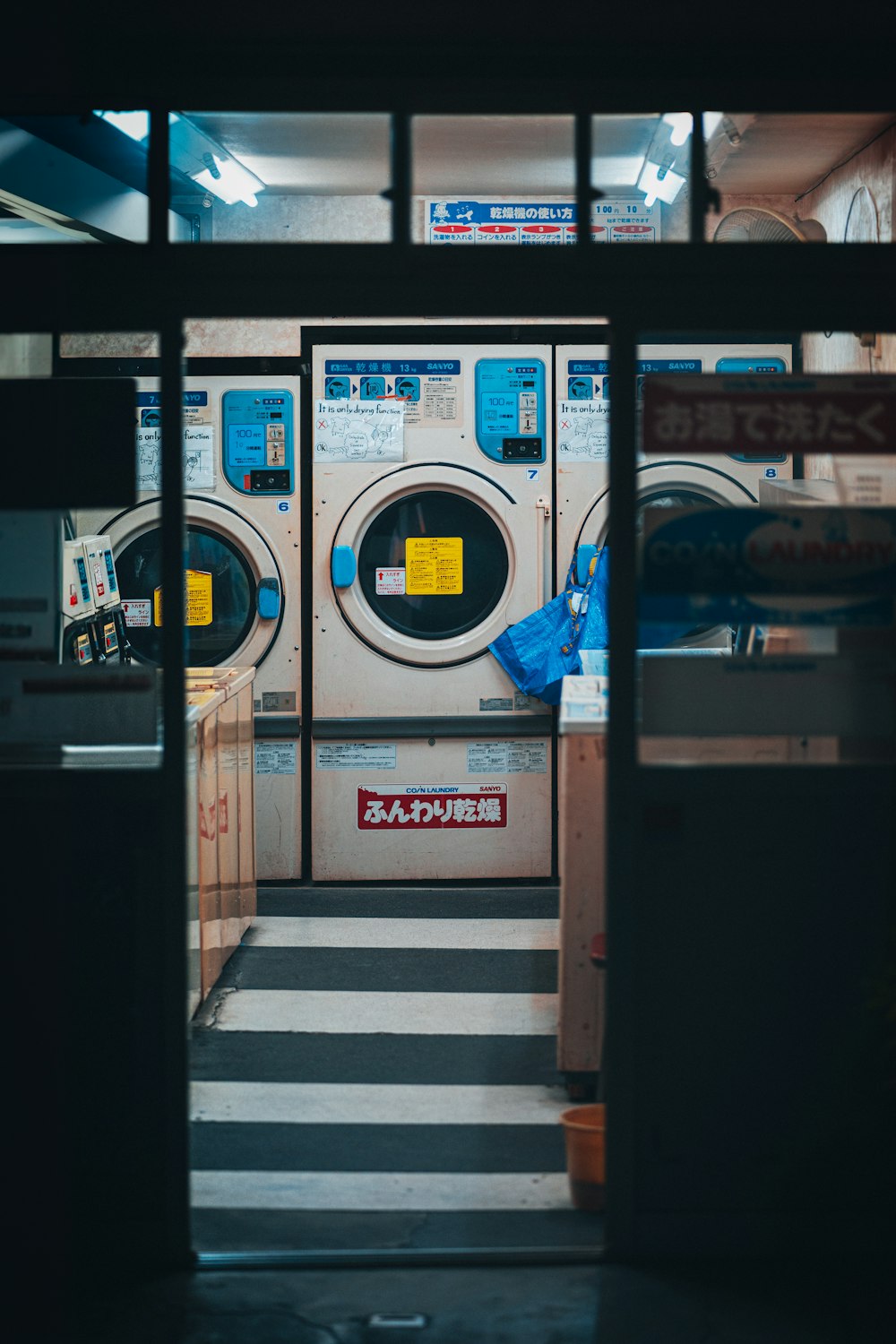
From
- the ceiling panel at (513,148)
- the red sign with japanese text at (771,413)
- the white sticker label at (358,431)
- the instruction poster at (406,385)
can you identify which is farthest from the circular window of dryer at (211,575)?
the red sign with japanese text at (771,413)

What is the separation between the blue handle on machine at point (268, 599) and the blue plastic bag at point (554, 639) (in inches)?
34.7

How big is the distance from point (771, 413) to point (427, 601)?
2.93 metres

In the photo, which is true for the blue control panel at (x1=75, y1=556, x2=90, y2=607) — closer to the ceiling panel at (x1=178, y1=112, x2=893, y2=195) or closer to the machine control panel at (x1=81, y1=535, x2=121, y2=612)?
the machine control panel at (x1=81, y1=535, x2=121, y2=612)

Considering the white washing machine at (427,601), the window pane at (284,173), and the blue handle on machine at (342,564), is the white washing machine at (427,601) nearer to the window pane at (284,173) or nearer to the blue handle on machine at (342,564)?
the blue handle on machine at (342,564)

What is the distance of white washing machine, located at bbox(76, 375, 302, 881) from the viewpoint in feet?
18.0

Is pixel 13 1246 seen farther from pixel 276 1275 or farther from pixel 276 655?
pixel 276 655

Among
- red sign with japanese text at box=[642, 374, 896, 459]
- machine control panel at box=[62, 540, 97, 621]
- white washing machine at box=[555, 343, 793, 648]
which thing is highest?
white washing machine at box=[555, 343, 793, 648]

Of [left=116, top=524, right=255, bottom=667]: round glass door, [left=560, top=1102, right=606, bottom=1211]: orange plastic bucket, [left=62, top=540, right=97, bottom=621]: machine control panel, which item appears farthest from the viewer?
[left=116, top=524, right=255, bottom=667]: round glass door

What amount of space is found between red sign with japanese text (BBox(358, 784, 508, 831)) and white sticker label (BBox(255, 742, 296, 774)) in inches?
11.7

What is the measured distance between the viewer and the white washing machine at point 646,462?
5406 millimetres

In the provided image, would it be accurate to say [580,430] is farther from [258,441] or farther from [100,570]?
[100,570]

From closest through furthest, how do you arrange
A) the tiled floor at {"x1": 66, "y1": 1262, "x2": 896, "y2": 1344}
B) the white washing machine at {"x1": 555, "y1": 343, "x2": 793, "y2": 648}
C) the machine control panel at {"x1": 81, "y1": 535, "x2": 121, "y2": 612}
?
the tiled floor at {"x1": 66, "y1": 1262, "x2": 896, "y2": 1344} → the machine control panel at {"x1": 81, "y1": 535, "x2": 121, "y2": 612} → the white washing machine at {"x1": 555, "y1": 343, "x2": 793, "y2": 648}

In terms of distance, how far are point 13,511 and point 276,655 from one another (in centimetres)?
278

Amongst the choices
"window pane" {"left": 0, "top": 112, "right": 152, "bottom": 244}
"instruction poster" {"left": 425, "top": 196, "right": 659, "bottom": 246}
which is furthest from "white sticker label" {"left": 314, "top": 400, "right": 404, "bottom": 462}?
"window pane" {"left": 0, "top": 112, "right": 152, "bottom": 244}
